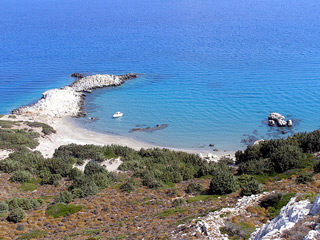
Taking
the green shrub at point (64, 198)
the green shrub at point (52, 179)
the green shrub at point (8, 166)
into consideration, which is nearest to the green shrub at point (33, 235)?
the green shrub at point (64, 198)

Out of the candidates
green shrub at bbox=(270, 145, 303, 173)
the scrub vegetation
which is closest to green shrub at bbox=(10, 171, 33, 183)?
the scrub vegetation

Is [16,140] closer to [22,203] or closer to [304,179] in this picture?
[22,203]

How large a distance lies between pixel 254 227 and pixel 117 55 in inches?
3508

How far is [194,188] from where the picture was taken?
25.1 meters

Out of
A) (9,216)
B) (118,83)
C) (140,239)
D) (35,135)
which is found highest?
(118,83)

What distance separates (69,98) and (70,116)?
24.2ft

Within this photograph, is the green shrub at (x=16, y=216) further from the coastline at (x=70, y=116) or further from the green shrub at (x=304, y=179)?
the green shrub at (x=304, y=179)

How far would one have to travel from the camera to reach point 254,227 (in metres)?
15.2

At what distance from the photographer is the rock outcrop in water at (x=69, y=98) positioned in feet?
194

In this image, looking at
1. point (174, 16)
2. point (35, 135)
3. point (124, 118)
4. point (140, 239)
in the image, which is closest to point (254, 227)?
point (140, 239)

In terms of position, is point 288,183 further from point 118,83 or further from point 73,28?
point 73,28

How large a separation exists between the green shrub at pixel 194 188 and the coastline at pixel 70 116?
1610 cm

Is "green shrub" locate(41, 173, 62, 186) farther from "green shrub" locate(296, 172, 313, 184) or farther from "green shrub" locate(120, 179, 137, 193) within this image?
"green shrub" locate(296, 172, 313, 184)

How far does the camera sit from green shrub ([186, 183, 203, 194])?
24803 millimetres
